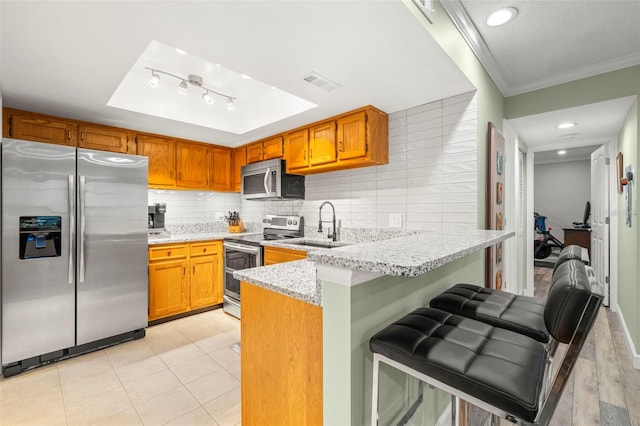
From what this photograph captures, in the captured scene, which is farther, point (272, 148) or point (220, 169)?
point (220, 169)

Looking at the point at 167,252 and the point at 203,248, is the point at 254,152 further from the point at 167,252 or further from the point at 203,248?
the point at 167,252

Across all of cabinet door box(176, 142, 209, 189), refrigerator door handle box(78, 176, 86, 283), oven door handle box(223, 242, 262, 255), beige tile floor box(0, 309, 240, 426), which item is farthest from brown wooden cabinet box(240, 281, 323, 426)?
cabinet door box(176, 142, 209, 189)

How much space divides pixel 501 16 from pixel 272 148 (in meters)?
2.60

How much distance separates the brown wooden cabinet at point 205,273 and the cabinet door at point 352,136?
2.03m

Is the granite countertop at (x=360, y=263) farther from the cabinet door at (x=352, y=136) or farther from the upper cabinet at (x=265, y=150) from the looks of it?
the upper cabinet at (x=265, y=150)

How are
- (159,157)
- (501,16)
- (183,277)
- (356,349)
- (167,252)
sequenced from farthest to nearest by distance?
(159,157), (183,277), (167,252), (501,16), (356,349)

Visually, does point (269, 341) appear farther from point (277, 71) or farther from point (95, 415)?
point (277, 71)

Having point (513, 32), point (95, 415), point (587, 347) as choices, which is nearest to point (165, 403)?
point (95, 415)

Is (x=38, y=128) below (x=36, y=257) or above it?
above

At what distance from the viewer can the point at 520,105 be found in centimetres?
293

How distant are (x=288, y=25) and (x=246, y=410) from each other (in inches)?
76.1

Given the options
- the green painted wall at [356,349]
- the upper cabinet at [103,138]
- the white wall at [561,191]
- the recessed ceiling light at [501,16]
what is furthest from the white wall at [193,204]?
the white wall at [561,191]

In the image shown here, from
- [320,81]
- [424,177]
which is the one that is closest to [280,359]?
[320,81]

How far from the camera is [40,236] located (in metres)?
2.33
